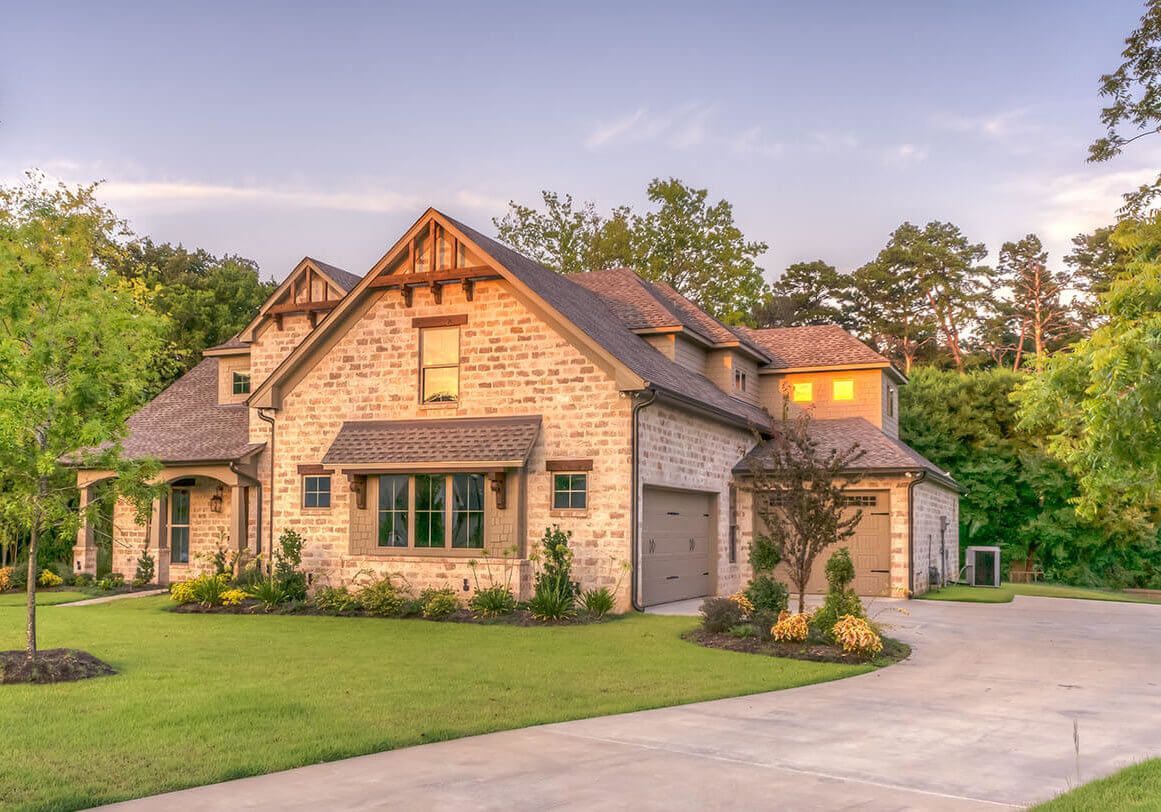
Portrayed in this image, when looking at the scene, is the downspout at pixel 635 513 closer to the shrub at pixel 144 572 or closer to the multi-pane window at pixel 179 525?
the multi-pane window at pixel 179 525

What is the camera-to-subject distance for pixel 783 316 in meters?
56.8

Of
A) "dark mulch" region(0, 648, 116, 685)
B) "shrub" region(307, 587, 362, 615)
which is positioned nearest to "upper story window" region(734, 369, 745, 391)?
"shrub" region(307, 587, 362, 615)

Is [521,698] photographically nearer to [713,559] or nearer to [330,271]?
[713,559]

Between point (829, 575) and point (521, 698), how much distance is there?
795cm

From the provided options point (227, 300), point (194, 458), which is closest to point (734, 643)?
point (194, 458)

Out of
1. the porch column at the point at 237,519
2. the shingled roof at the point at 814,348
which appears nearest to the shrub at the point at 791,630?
the shingled roof at the point at 814,348

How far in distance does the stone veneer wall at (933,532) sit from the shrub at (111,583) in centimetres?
1863

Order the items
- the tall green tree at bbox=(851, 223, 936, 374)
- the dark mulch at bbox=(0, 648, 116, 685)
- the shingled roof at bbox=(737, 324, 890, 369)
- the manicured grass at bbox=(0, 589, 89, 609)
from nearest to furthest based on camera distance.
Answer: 1. the dark mulch at bbox=(0, 648, 116, 685)
2. the manicured grass at bbox=(0, 589, 89, 609)
3. the shingled roof at bbox=(737, 324, 890, 369)
4. the tall green tree at bbox=(851, 223, 936, 374)

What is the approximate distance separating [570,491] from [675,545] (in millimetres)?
3019

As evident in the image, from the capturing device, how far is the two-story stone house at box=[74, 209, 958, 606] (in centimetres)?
1769

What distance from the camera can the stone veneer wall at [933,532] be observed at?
2198 cm

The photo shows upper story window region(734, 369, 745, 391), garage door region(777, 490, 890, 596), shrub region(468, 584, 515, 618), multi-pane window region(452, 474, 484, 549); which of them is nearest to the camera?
shrub region(468, 584, 515, 618)

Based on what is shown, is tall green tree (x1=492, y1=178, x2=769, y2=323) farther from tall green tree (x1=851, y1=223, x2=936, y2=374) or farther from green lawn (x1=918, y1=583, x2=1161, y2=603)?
green lawn (x1=918, y1=583, x2=1161, y2=603)

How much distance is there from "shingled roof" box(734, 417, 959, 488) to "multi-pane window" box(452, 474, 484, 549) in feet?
19.1
